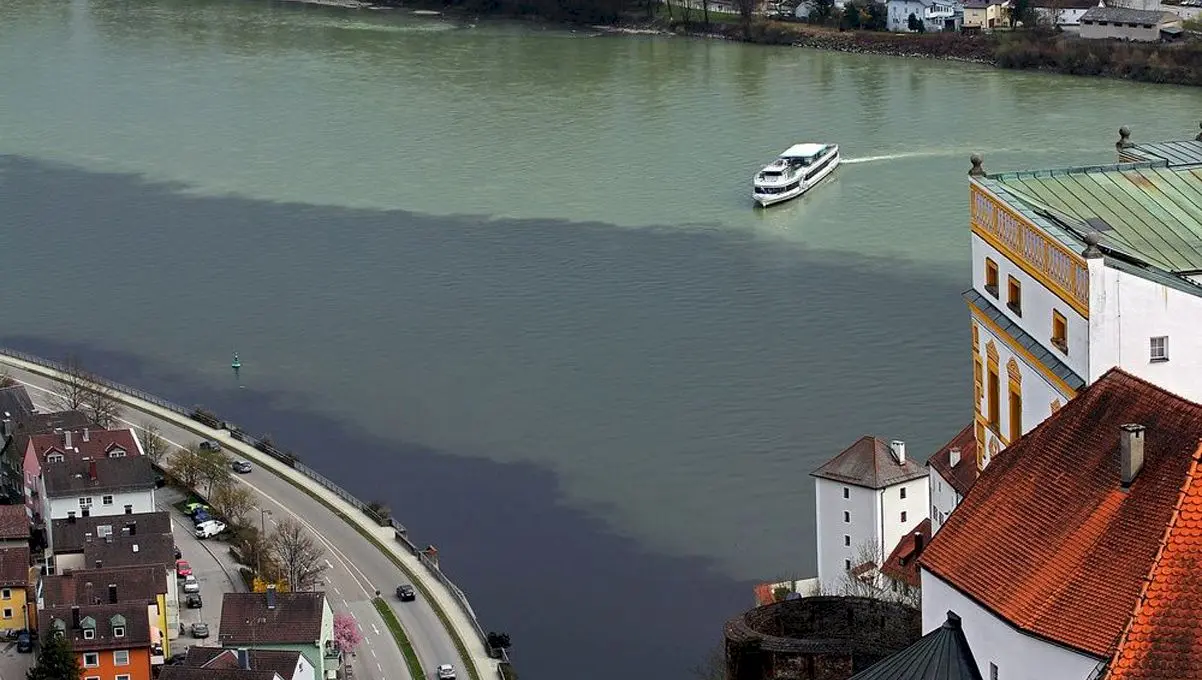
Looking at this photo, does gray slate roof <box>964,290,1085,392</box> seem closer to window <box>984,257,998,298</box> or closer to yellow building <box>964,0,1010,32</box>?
window <box>984,257,998,298</box>

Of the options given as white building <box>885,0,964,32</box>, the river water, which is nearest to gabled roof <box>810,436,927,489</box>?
the river water

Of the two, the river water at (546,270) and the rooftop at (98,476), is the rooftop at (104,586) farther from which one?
the rooftop at (98,476)

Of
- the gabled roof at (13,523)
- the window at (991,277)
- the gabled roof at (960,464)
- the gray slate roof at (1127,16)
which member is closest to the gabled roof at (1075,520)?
the window at (991,277)

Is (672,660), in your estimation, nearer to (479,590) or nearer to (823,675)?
(479,590)


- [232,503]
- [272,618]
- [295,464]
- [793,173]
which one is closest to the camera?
[272,618]

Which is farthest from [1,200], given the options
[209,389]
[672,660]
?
[672,660]

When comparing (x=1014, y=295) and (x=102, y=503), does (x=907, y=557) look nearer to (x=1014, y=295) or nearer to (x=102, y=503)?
(x=1014, y=295)

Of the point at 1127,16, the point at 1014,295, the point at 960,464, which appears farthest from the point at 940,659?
the point at 1127,16
